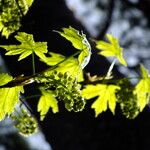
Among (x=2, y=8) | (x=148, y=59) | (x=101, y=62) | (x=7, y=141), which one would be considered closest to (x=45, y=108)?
(x=2, y=8)

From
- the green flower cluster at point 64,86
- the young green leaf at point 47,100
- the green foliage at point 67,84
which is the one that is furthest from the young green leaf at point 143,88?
the green flower cluster at point 64,86

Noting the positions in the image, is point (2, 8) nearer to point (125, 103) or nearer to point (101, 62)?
point (125, 103)

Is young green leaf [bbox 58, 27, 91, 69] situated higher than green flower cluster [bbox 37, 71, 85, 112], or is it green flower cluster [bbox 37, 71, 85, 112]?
young green leaf [bbox 58, 27, 91, 69]

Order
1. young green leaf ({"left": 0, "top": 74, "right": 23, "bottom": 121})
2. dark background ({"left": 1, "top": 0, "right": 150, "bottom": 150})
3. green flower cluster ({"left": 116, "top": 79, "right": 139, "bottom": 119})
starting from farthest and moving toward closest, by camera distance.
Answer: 1. dark background ({"left": 1, "top": 0, "right": 150, "bottom": 150})
2. green flower cluster ({"left": 116, "top": 79, "right": 139, "bottom": 119})
3. young green leaf ({"left": 0, "top": 74, "right": 23, "bottom": 121})

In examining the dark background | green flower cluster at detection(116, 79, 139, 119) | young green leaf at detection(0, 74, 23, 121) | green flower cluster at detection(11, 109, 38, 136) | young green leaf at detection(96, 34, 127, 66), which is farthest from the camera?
the dark background

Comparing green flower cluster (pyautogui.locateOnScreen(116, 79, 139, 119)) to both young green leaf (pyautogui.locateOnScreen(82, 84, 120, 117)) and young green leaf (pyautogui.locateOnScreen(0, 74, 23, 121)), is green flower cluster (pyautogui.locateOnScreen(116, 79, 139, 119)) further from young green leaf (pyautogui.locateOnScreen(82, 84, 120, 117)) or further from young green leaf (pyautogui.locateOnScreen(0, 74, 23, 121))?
young green leaf (pyautogui.locateOnScreen(0, 74, 23, 121))

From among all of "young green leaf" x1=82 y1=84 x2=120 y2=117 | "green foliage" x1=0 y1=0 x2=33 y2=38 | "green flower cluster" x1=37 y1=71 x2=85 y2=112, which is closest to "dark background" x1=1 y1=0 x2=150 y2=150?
"young green leaf" x1=82 y1=84 x2=120 y2=117

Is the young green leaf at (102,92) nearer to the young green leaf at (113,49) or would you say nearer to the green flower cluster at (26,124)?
the young green leaf at (113,49)
